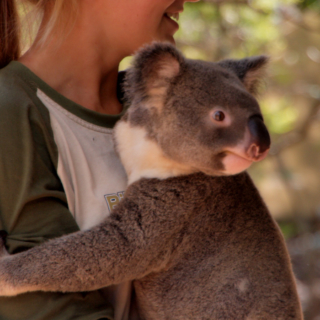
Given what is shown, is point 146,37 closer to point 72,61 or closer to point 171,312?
point 72,61

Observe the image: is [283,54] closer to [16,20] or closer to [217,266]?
[16,20]

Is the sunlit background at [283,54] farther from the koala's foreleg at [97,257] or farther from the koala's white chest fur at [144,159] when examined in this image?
the koala's foreleg at [97,257]

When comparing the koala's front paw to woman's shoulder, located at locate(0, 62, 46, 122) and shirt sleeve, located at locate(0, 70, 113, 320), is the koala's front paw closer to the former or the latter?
shirt sleeve, located at locate(0, 70, 113, 320)

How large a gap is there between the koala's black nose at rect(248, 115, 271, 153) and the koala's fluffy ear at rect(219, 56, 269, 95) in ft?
1.41

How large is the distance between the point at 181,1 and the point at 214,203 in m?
0.98

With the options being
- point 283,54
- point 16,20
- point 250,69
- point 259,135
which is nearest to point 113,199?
point 259,135

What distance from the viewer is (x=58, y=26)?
1954 millimetres

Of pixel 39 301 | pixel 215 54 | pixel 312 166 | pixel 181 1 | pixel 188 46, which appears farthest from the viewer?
pixel 312 166

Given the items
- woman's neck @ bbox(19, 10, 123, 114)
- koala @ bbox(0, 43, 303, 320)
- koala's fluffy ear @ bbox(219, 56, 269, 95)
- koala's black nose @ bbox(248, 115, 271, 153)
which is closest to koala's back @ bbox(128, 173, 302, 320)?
koala @ bbox(0, 43, 303, 320)

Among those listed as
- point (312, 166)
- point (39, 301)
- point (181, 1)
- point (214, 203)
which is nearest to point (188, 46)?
point (312, 166)

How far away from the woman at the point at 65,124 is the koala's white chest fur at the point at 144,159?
0.10 meters

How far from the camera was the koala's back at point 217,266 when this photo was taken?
1.63m

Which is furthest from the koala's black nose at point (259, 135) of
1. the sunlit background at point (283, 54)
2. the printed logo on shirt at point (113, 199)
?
the sunlit background at point (283, 54)

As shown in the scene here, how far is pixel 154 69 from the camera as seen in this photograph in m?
1.66
